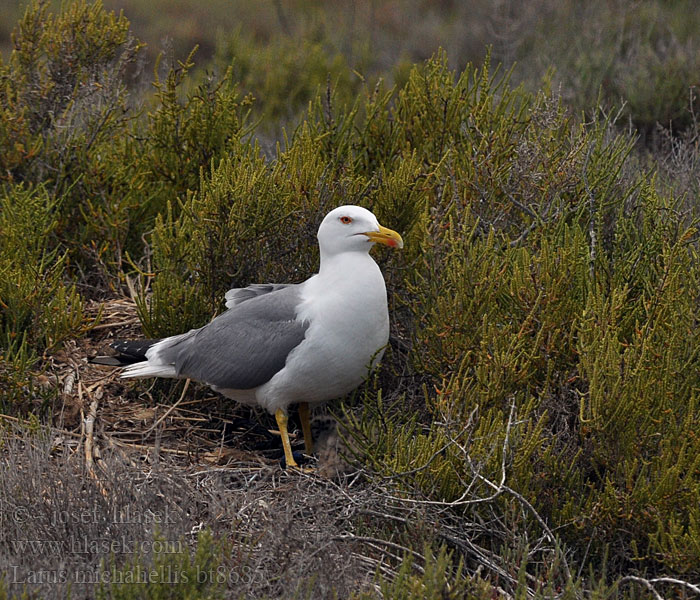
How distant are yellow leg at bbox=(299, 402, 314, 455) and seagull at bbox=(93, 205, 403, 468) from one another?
13cm

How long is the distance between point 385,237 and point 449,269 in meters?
0.31

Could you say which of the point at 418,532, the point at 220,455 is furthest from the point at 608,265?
the point at 220,455

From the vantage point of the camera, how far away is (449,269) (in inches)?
157

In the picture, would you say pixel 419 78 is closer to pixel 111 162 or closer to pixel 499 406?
pixel 111 162

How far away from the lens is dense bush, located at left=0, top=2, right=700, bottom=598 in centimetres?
345

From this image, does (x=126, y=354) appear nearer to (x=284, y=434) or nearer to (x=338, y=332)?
(x=284, y=434)

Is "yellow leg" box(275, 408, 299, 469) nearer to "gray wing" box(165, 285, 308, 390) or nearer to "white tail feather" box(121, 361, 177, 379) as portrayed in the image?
"gray wing" box(165, 285, 308, 390)

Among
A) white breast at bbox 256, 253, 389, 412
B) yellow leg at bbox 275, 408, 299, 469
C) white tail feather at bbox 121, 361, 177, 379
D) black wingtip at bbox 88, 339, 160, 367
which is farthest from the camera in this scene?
black wingtip at bbox 88, 339, 160, 367

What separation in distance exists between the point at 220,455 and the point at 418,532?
1163mm

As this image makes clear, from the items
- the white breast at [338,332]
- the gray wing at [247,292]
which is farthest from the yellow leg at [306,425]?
the gray wing at [247,292]

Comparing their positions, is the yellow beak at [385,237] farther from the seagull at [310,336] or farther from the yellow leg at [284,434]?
the yellow leg at [284,434]

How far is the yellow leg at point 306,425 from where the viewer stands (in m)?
4.26

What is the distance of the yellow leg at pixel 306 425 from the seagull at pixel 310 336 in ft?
0.44

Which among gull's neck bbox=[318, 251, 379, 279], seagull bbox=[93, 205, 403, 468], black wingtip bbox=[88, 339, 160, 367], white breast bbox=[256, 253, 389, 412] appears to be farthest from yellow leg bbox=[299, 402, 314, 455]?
black wingtip bbox=[88, 339, 160, 367]
